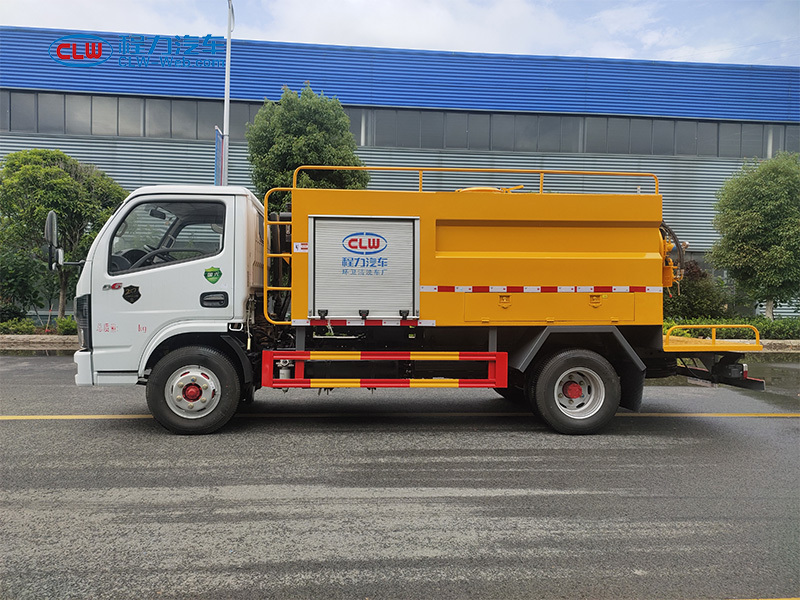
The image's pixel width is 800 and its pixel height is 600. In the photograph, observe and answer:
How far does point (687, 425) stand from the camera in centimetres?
639

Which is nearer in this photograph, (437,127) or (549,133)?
(437,127)

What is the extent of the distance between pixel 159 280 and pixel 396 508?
350 cm

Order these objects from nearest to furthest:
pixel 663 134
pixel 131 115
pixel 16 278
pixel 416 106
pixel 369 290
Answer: pixel 369 290 < pixel 16 278 < pixel 131 115 < pixel 416 106 < pixel 663 134

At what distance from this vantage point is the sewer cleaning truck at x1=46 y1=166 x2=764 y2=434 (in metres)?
5.64

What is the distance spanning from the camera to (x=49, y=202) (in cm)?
1384

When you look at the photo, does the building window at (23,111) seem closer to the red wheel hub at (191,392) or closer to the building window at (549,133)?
the building window at (549,133)

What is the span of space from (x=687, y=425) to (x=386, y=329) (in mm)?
3728

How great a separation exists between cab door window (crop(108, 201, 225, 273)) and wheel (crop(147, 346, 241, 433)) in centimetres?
101

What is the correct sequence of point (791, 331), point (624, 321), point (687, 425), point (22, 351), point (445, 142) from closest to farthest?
point (624, 321)
point (687, 425)
point (22, 351)
point (791, 331)
point (445, 142)

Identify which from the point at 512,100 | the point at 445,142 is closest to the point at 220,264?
the point at 445,142

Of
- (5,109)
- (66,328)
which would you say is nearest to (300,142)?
(66,328)

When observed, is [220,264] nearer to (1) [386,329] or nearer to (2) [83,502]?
(1) [386,329]

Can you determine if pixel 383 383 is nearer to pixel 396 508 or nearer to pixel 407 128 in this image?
pixel 396 508

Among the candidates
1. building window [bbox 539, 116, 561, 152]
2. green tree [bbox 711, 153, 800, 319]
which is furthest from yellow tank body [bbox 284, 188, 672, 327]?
building window [bbox 539, 116, 561, 152]
